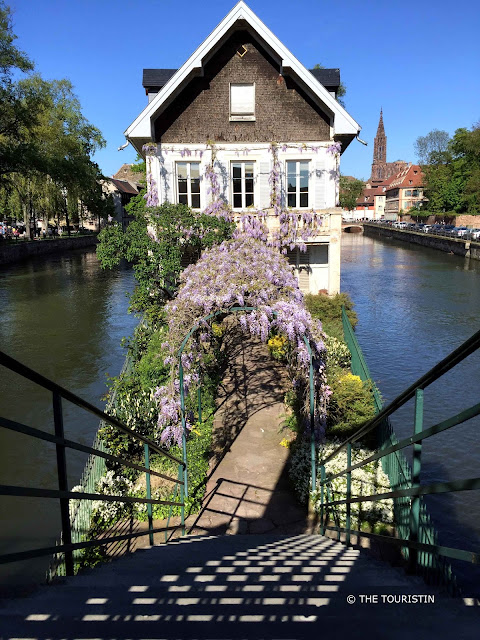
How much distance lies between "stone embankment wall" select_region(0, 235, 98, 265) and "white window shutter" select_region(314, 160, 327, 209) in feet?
124

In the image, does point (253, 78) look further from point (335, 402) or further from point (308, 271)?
point (335, 402)

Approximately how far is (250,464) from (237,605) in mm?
7291

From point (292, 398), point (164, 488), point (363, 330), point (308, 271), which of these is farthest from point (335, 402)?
point (363, 330)

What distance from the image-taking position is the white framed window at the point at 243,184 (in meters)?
19.8

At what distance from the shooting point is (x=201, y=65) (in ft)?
59.1

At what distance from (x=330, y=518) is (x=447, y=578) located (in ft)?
13.4

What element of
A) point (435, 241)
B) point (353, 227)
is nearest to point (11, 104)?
point (435, 241)

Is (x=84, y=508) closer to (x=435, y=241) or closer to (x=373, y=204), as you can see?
(x=435, y=241)

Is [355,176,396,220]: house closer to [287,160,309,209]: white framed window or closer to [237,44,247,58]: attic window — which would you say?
[287,160,309,209]: white framed window

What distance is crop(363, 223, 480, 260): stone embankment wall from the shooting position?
51.4 metres

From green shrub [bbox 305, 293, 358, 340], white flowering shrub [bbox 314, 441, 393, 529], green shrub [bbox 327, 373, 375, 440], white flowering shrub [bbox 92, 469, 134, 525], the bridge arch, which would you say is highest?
the bridge arch

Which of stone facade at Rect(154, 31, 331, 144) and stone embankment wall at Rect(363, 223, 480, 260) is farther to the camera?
stone embankment wall at Rect(363, 223, 480, 260)

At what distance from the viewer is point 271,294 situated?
37.1 ft

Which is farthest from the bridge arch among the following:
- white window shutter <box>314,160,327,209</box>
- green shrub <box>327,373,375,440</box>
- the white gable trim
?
green shrub <box>327,373,375,440</box>
